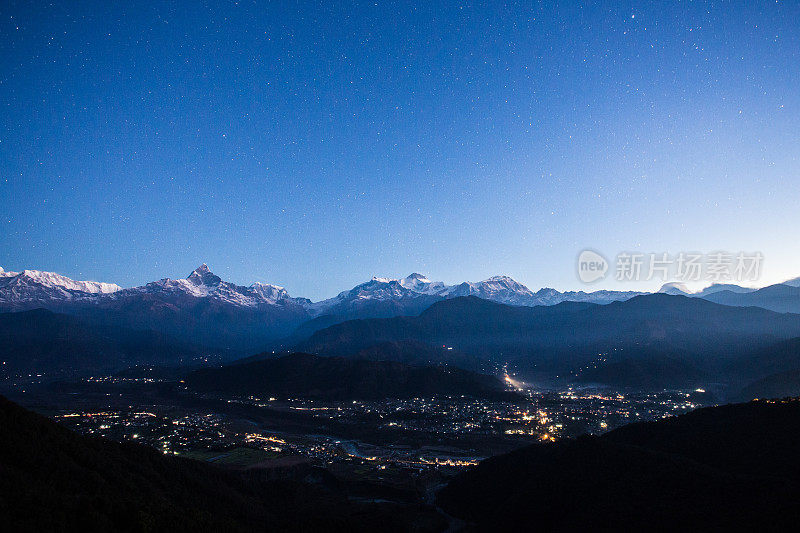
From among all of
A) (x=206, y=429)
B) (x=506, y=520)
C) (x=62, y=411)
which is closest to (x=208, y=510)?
(x=506, y=520)

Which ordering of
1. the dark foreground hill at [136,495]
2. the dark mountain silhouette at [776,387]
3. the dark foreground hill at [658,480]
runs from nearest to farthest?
the dark foreground hill at [136,495]
the dark foreground hill at [658,480]
the dark mountain silhouette at [776,387]

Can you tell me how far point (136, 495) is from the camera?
190 ft

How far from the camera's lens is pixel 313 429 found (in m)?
167

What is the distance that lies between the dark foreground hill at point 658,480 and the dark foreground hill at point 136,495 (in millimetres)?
15356

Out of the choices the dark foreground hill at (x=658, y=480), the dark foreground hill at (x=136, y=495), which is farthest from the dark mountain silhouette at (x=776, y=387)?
the dark foreground hill at (x=136, y=495)

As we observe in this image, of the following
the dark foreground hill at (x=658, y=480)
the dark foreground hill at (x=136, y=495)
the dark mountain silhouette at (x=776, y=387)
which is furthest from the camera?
the dark mountain silhouette at (x=776, y=387)

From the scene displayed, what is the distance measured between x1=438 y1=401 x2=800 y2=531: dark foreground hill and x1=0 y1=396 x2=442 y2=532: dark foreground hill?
15.4 metres

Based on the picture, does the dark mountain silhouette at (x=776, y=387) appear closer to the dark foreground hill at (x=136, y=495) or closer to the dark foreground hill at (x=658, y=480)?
the dark foreground hill at (x=658, y=480)

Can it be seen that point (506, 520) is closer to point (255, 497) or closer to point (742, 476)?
point (742, 476)

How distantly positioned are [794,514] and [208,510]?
7482 cm

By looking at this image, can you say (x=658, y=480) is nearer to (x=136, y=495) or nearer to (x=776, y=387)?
(x=136, y=495)

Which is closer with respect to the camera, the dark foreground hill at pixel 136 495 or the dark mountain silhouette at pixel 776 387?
the dark foreground hill at pixel 136 495

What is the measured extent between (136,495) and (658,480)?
232 feet

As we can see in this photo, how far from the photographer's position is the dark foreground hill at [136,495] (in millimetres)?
42906
